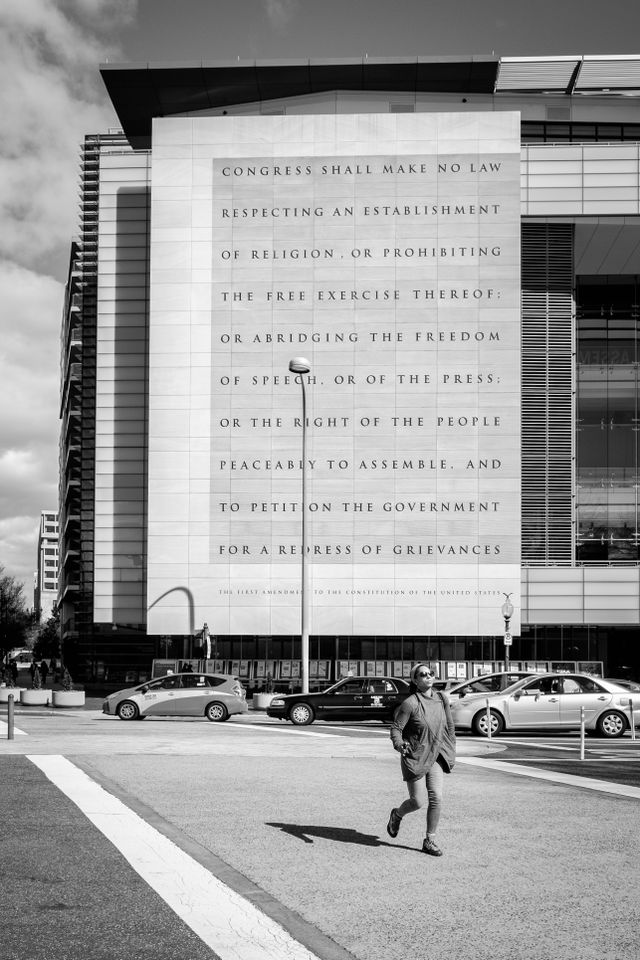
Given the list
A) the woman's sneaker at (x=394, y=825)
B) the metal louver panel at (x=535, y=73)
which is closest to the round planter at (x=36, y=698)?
the woman's sneaker at (x=394, y=825)

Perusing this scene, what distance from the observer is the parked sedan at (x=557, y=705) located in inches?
1004

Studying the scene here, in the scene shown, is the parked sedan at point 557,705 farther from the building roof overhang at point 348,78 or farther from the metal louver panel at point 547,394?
the building roof overhang at point 348,78

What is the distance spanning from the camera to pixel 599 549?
5941 centimetres

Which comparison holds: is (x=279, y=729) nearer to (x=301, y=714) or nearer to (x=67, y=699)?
(x=301, y=714)

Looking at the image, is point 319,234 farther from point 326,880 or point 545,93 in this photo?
point 326,880

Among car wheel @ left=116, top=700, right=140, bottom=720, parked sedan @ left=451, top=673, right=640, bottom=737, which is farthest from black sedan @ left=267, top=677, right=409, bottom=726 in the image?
parked sedan @ left=451, top=673, right=640, bottom=737

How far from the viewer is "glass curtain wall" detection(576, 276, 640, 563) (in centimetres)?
5956

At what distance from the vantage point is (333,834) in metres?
10.8

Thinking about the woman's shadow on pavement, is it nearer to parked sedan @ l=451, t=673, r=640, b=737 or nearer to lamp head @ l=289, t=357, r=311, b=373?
parked sedan @ l=451, t=673, r=640, b=737

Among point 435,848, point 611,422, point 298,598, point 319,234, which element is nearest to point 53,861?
point 435,848

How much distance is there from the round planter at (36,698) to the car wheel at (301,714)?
1554 cm

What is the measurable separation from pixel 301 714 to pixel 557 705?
24.5ft

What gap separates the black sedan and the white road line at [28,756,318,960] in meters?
17.9

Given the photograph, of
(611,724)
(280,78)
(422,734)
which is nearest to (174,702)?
(611,724)
